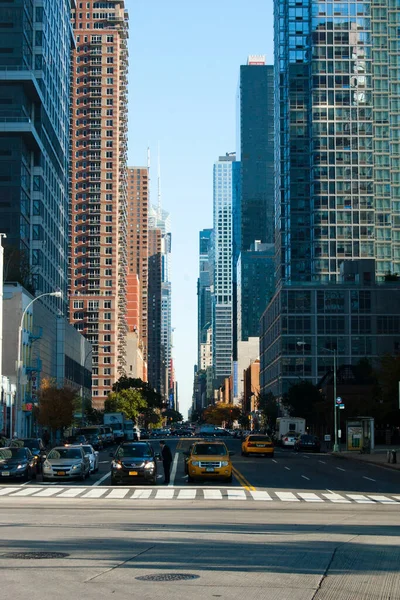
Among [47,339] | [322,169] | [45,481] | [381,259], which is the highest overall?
[322,169]

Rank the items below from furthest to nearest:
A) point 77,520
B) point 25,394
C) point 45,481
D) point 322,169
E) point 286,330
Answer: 1. point 322,169
2. point 286,330
3. point 25,394
4. point 45,481
5. point 77,520

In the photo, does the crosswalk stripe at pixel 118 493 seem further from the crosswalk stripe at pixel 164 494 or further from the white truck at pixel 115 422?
the white truck at pixel 115 422

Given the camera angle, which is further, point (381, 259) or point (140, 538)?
point (381, 259)

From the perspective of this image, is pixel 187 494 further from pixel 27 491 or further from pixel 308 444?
pixel 308 444

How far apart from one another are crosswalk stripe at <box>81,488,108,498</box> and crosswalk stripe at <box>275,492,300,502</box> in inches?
223

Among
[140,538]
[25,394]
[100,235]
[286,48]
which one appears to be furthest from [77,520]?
[100,235]

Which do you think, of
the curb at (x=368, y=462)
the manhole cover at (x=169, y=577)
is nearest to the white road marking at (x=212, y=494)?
the manhole cover at (x=169, y=577)

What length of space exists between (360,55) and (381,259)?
33.6 metres

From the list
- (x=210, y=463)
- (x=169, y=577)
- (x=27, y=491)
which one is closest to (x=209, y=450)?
(x=210, y=463)

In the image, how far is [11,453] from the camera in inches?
1474

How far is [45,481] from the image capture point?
120 feet

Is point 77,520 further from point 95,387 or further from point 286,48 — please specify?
point 95,387

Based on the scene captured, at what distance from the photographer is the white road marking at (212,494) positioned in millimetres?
28172

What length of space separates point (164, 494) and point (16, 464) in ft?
29.1
